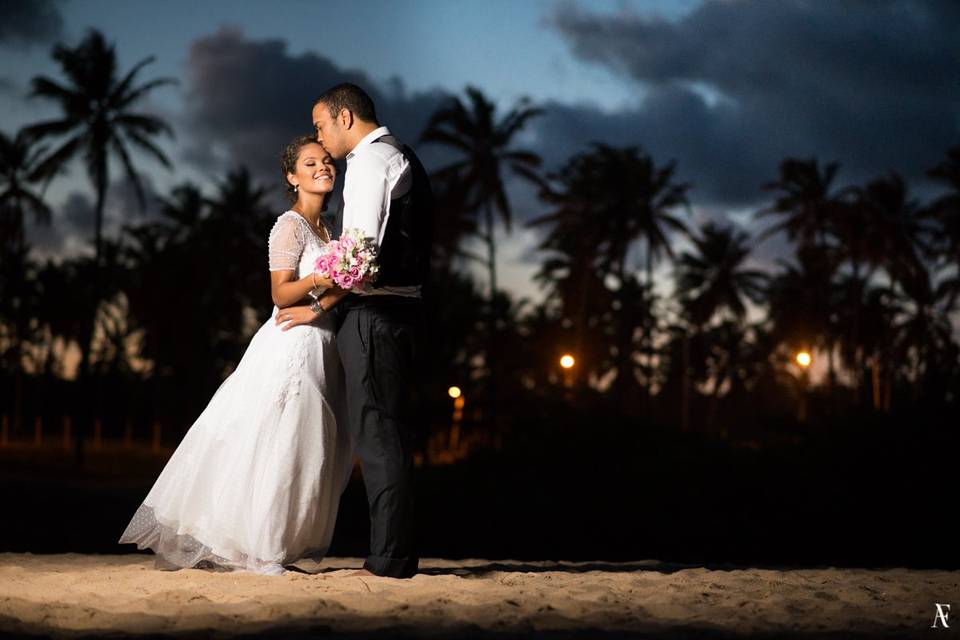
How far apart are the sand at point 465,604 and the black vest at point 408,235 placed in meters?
1.69

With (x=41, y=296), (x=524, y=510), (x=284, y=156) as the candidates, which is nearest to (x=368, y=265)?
(x=284, y=156)

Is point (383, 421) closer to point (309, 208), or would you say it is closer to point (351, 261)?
point (351, 261)

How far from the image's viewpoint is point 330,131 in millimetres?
5945

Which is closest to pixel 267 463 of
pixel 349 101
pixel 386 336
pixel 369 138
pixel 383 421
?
pixel 383 421

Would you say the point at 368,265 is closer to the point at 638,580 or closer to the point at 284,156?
the point at 284,156

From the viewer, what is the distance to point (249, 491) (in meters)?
5.76

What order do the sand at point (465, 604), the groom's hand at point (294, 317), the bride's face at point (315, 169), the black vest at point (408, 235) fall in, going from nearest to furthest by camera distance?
the sand at point (465, 604) < the black vest at point (408, 235) < the groom's hand at point (294, 317) < the bride's face at point (315, 169)

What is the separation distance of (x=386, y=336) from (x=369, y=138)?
45.0 inches

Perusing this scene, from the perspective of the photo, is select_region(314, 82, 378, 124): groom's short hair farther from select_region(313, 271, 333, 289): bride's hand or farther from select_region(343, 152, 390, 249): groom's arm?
select_region(313, 271, 333, 289): bride's hand

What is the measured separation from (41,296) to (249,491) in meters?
64.9

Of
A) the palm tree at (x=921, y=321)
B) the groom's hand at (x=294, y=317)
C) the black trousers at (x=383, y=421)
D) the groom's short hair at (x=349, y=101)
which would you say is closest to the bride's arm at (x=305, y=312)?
the groom's hand at (x=294, y=317)

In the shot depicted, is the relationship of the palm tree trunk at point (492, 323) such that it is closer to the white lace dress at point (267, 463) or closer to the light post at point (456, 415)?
the light post at point (456, 415)

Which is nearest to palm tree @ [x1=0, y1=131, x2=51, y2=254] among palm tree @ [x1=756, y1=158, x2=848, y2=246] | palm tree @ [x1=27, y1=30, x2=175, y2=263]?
palm tree @ [x1=27, y1=30, x2=175, y2=263]

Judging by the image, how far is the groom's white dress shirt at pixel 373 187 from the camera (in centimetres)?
549
